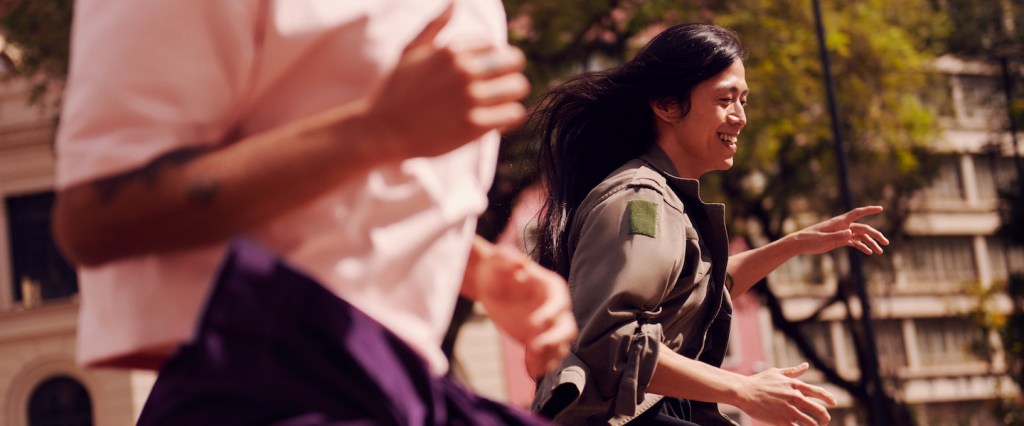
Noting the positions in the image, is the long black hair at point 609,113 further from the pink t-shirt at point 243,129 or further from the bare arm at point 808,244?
the pink t-shirt at point 243,129

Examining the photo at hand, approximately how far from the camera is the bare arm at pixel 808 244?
4.06 m

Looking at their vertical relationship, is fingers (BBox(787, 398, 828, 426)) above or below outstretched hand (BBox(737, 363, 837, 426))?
below

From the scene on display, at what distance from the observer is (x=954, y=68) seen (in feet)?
137

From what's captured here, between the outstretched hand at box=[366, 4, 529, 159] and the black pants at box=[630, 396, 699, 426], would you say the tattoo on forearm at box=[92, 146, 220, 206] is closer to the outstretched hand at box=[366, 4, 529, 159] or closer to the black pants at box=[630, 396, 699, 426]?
the outstretched hand at box=[366, 4, 529, 159]

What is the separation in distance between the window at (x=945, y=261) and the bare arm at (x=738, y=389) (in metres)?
40.0

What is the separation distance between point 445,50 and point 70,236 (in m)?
0.35

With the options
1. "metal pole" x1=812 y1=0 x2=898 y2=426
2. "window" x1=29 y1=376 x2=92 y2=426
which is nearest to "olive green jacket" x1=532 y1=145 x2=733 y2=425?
"metal pole" x1=812 y1=0 x2=898 y2=426

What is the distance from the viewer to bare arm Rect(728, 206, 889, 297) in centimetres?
406

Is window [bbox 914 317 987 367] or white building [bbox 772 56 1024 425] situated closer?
white building [bbox 772 56 1024 425]

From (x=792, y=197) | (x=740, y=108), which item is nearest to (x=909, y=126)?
(x=792, y=197)

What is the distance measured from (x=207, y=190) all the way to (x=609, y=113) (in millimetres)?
2814

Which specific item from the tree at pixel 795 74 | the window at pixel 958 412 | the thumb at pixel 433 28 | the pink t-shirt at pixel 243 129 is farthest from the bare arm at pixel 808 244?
the window at pixel 958 412

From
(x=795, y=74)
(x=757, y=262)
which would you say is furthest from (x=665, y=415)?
(x=795, y=74)

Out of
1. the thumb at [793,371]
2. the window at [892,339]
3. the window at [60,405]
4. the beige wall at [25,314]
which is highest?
the thumb at [793,371]
